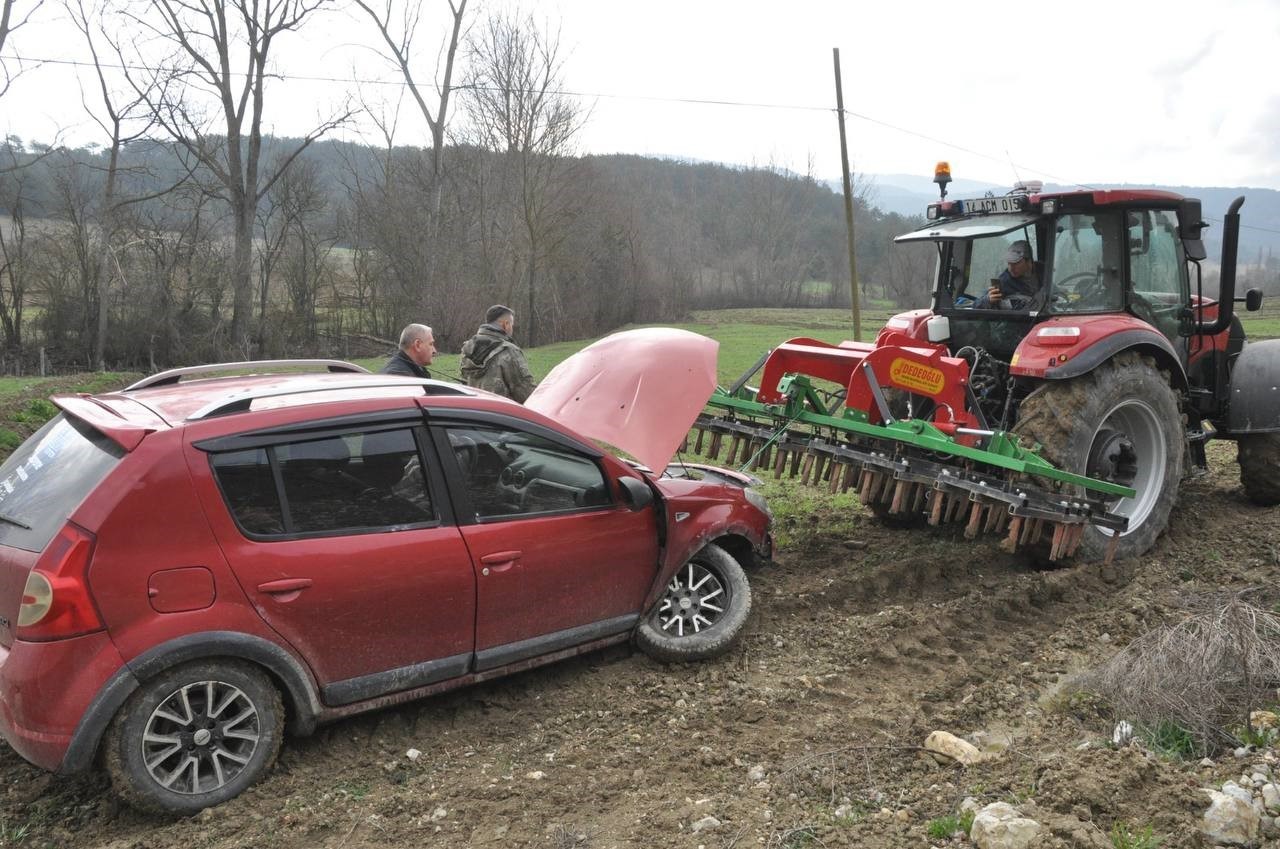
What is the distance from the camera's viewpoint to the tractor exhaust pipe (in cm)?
681

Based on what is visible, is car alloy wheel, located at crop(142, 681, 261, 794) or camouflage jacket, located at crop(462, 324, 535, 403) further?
camouflage jacket, located at crop(462, 324, 535, 403)

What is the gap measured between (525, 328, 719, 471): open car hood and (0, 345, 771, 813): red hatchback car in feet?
0.79

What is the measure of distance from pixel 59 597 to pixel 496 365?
4.76m

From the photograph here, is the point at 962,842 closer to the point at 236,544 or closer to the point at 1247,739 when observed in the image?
the point at 1247,739

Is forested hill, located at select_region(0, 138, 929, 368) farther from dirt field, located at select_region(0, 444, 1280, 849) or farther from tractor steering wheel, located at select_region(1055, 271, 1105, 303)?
dirt field, located at select_region(0, 444, 1280, 849)

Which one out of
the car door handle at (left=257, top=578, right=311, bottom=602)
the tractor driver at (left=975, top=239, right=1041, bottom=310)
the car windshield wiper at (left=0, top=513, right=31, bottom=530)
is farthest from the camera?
the tractor driver at (left=975, top=239, right=1041, bottom=310)

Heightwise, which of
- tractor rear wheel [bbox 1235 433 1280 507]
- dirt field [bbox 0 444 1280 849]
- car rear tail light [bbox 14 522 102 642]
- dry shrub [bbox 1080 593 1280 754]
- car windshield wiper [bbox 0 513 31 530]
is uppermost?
car windshield wiper [bbox 0 513 31 530]

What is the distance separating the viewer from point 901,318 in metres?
8.21

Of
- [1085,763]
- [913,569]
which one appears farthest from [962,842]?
[913,569]

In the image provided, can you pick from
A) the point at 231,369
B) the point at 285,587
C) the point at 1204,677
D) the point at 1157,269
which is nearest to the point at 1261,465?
the point at 1157,269

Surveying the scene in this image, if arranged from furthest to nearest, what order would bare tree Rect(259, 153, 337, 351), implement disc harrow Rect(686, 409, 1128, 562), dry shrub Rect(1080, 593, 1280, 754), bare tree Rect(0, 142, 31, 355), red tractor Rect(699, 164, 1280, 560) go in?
1. bare tree Rect(259, 153, 337, 351)
2. bare tree Rect(0, 142, 31, 355)
3. red tractor Rect(699, 164, 1280, 560)
4. implement disc harrow Rect(686, 409, 1128, 562)
5. dry shrub Rect(1080, 593, 1280, 754)

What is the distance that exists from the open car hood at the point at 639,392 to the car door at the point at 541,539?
317 mm

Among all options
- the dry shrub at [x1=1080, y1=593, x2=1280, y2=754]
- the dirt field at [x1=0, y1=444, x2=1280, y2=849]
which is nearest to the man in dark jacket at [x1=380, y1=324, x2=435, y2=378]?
the dirt field at [x1=0, y1=444, x2=1280, y2=849]

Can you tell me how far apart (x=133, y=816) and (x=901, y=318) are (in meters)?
6.66
